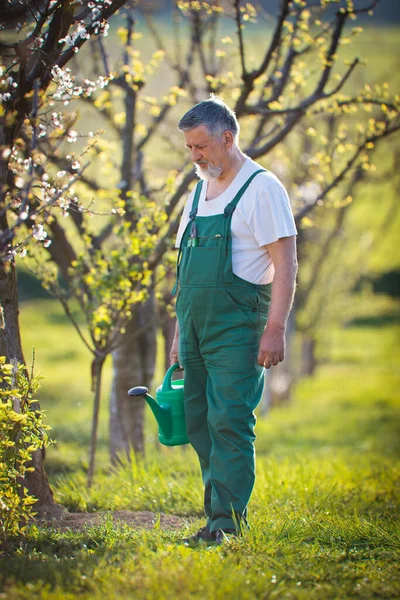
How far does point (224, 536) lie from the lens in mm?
3250

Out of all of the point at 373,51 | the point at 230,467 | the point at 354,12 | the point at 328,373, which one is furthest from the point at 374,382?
the point at 230,467

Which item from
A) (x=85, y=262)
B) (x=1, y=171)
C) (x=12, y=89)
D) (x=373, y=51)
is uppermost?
(x=373, y=51)

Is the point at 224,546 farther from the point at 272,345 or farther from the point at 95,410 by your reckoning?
the point at 95,410

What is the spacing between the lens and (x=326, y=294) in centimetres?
1745

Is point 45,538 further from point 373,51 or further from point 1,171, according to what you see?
point 373,51

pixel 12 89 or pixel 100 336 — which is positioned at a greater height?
pixel 12 89

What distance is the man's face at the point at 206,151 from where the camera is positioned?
3432mm

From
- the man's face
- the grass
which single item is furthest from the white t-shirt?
the grass

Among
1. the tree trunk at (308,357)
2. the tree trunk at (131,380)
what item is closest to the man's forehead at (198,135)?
the tree trunk at (131,380)

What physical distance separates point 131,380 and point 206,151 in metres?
3.47

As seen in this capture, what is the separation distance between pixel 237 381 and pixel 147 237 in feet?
6.35

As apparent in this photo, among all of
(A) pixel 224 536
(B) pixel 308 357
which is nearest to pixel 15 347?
(A) pixel 224 536

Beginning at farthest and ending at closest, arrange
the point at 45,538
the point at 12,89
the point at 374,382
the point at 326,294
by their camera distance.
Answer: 1. the point at 374,382
2. the point at 326,294
3. the point at 12,89
4. the point at 45,538

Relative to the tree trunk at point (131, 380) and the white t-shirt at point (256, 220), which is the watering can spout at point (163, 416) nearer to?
the white t-shirt at point (256, 220)
